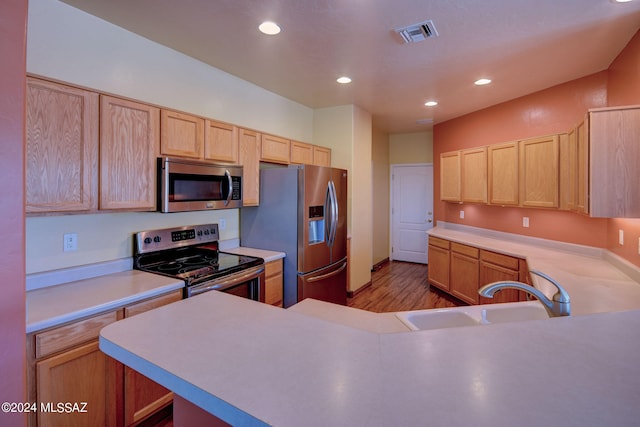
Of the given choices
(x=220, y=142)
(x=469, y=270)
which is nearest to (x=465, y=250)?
(x=469, y=270)

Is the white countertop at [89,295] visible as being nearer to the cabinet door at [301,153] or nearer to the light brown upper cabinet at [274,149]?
the light brown upper cabinet at [274,149]

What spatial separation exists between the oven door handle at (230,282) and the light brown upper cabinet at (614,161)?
2434 millimetres

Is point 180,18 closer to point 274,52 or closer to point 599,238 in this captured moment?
point 274,52

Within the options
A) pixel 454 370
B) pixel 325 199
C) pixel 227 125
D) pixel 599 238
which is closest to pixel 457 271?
pixel 599 238

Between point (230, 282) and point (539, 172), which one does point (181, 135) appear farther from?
point (539, 172)

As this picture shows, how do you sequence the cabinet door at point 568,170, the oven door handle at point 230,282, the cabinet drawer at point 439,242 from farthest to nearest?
the cabinet drawer at point 439,242 < the cabinet door at point 568,170 < the oven door handle at point 230,282

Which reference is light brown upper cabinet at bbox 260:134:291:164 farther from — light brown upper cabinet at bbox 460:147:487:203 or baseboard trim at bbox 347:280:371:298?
light brown upper cabinet at bbox 460:147:487:203

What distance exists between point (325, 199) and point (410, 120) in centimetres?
262

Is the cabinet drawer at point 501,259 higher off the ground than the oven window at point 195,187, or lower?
lower

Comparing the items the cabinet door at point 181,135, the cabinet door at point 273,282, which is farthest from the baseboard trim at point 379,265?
the cabinet door at point 181,135

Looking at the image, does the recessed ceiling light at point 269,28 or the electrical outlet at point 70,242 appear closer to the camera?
→ the electrical outlet at point 70,242

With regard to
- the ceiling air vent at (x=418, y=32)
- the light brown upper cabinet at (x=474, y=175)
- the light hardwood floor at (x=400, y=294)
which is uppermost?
the ceiling air vent at (x=418, y=32)

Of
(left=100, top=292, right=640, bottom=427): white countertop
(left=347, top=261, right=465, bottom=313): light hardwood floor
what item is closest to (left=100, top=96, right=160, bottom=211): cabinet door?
(left=100, top=292, right=640, bottom=427): white countertop

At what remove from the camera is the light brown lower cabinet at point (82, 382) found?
147cm
